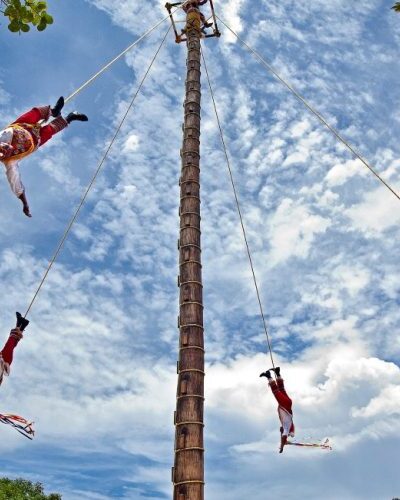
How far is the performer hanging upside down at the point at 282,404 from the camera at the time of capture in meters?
10.9

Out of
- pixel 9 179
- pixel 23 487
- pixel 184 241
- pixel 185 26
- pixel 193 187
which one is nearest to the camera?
pixel 9 179

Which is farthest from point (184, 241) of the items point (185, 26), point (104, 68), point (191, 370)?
point (185, 26)

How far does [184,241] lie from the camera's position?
1116 cm

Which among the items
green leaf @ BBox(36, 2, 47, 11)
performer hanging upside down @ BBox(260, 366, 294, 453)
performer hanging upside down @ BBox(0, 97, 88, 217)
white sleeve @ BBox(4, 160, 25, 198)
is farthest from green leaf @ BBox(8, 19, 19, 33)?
performer hanging upside down @ BBox(260, 366, 294, 453)

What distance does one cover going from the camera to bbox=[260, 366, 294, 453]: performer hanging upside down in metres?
10.9

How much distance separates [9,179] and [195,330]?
4347 mm

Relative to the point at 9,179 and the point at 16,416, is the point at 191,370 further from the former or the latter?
the point at 9,179

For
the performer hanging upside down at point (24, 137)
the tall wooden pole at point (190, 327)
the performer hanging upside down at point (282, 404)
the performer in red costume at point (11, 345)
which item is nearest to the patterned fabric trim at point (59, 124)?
the performer hanging upside down at point (24, 137)

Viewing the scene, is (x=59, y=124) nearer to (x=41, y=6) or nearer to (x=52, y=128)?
(x=52, y=128)

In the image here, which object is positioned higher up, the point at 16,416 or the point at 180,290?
the point at 180,290

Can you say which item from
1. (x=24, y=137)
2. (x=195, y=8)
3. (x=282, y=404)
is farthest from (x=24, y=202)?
(x=195, y=8)

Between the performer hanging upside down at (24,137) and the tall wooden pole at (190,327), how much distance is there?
3379mm

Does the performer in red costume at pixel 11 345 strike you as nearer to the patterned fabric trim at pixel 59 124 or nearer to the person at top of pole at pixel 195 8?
the patterned fabric trim at pixel 59 124

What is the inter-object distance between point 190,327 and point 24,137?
4563 millimetres
